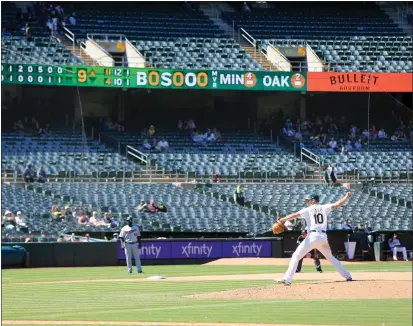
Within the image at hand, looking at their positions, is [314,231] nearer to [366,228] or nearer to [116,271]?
[116,271]

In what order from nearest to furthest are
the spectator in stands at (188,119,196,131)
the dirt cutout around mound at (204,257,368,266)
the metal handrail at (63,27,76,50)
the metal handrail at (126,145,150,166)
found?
the dirt cutout around mound at (204,257,368,266)
the metal handrail at (126,145,150,166)
the metal handrail at (63,27,76,50)
the spectator in stands at (188,119,196,131)

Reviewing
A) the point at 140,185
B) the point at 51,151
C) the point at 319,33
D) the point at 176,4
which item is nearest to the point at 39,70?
the point at 51,151

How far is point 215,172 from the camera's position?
46469 mm

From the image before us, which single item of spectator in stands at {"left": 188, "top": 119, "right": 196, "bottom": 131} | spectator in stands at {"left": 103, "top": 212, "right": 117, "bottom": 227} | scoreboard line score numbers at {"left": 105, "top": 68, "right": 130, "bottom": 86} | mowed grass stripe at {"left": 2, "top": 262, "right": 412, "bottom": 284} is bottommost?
mowed grass stripe at {"left": 2, "top": 262, "right": 412, "bottom": 284}

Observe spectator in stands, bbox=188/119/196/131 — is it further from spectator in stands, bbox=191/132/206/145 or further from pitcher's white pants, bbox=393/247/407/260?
pitcher's white pants, bbox=393/247/407/260

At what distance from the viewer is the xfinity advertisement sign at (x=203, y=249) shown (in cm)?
3512

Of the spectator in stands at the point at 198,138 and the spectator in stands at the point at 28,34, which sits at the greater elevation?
the spectator in stands at the point at 28,34

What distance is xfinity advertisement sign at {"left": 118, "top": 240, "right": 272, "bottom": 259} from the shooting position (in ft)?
115

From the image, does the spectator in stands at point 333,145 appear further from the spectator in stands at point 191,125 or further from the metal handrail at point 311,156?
the spectator in stands at point 191,125

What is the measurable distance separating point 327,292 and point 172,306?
293 centimetres

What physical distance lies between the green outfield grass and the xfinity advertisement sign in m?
11.5

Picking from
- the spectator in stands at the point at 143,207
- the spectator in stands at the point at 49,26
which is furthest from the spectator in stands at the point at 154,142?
the spectator in stands at the point at 143,207

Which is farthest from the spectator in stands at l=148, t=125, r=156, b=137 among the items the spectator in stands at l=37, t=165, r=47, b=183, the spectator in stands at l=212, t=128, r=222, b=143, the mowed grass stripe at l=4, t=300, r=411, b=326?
the mowed grass stripe at l=4, t=300, r=411, b=326

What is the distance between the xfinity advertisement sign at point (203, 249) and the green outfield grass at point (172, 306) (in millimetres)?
11481
